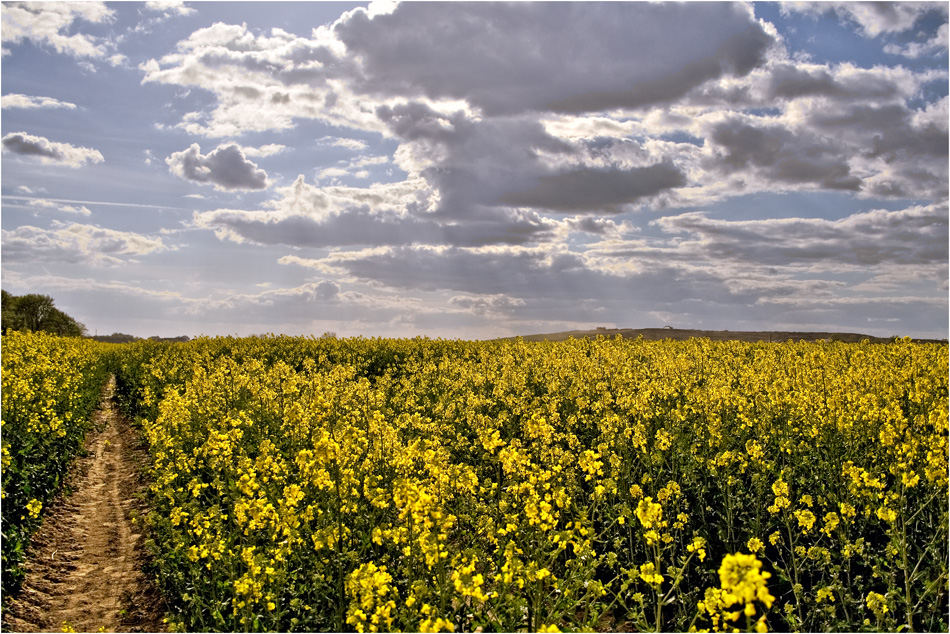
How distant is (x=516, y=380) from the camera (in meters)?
14.2

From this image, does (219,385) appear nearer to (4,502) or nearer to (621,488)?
(4,502)

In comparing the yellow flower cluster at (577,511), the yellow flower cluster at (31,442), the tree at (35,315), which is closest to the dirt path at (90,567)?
the yellow flower cluster at (31,442)

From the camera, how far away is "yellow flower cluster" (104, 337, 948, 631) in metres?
5.82

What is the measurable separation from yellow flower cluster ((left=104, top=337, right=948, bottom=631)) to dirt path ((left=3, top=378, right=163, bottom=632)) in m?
0.59

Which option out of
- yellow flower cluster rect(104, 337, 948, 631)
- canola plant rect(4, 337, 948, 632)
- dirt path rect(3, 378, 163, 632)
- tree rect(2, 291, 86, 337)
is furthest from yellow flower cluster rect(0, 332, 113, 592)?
tree rect(2, 291, 86, 337)

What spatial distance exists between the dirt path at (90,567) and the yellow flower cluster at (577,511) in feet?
1.93

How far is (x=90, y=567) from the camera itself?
9.29 metres

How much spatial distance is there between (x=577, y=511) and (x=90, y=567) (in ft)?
22.3

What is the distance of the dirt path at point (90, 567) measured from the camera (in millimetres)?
7809

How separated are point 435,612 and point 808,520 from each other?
12.1 feet

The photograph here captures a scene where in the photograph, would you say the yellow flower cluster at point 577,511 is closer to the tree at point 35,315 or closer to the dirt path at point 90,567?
the dirt path at point 90,567

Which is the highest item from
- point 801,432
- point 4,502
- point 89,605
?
point 801,432

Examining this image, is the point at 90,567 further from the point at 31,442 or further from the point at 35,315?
the point at 35,315

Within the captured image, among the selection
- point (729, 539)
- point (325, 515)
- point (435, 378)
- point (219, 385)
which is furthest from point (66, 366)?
point (729, 539)
